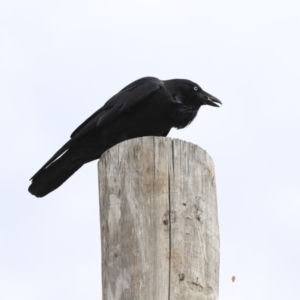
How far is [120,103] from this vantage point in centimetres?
604

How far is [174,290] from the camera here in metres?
3.05

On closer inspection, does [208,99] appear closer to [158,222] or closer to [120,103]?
[120,103]

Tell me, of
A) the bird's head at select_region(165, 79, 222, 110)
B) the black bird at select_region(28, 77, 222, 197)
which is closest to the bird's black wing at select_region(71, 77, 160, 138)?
the black bird at select_region(28, 77, 222, 197)

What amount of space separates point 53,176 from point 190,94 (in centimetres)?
148

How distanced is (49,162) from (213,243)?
2.66 m

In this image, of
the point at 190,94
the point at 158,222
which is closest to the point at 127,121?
the point at 190,94

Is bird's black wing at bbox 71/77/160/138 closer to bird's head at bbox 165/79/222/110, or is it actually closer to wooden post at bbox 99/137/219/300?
bird's head at bbox 165/79/222/110

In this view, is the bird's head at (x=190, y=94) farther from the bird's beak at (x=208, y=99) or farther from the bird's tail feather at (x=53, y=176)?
the bird's tail feather at (x=53, y=176)

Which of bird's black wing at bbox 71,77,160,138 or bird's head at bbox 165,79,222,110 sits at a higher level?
bird's head at bbox 165,79,222,110

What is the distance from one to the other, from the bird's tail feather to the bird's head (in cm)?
112

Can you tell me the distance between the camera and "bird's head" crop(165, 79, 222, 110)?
20.6 ft

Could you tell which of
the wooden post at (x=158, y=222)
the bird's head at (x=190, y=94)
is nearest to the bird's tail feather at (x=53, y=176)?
the bird's head at (x=190, y=94)

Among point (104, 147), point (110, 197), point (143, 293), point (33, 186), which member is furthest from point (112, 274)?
point (104, 147)

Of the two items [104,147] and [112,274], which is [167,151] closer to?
[112,274]
